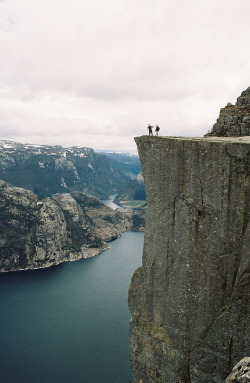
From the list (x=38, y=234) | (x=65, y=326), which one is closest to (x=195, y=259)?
(x=65, y=326)

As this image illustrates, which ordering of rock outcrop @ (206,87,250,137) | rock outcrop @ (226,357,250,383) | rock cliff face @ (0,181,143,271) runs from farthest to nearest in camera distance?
rock cliff face @ (0,181,143,271)
rock outcrop @ (206,87,250,137)
rock outcrop @ (226,357,250,383)

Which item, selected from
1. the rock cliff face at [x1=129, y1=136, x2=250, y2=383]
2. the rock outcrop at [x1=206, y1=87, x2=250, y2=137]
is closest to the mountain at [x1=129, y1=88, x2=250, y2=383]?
the rock cliff face at [x1=129, y1=136, x2=250, y2=383]

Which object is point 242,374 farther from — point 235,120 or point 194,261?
point 235,120

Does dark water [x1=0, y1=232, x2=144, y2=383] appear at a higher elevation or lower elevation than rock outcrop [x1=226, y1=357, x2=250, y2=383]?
lower

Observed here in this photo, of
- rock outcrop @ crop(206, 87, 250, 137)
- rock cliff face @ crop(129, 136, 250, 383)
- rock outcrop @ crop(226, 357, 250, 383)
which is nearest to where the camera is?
rock outcrop @ crop(226, 357, 250, 383)

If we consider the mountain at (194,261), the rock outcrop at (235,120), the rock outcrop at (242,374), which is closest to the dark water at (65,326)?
the mountain at (194,261)

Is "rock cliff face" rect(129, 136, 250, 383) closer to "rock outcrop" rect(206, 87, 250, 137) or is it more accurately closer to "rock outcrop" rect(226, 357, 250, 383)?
"rock outcrop" rect(206, 87, 250, 137)
